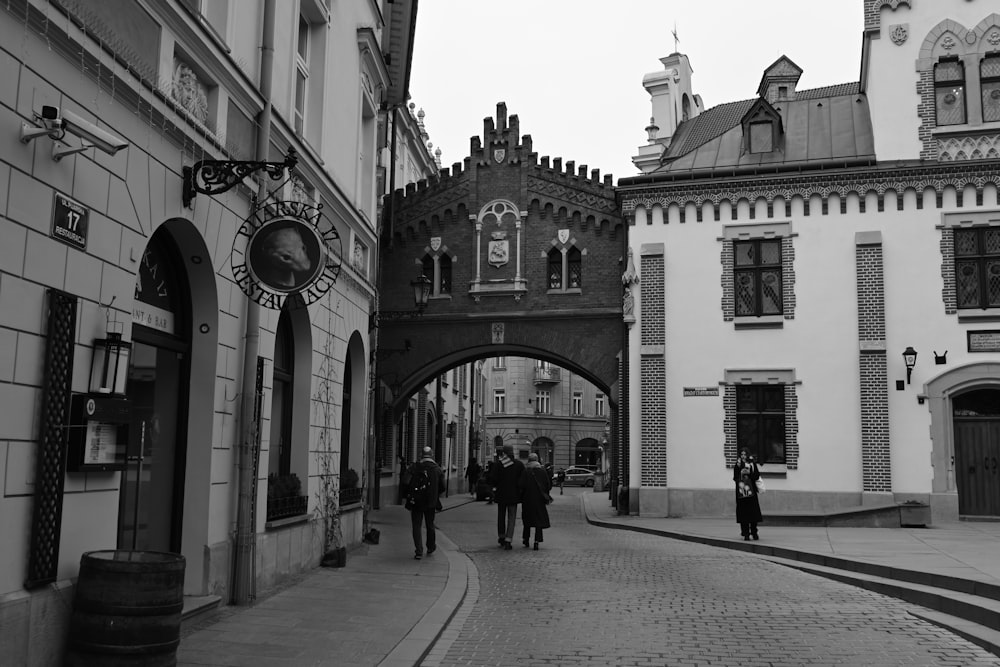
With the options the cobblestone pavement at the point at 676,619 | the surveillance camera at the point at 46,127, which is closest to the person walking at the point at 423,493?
the cobblestone pavement at the point at 676,619

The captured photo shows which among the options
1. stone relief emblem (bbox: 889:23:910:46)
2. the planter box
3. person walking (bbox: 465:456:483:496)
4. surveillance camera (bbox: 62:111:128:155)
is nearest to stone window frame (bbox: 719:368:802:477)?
stone relief emblem (bbox: 889:23:910:46)

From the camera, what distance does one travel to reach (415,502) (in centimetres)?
1455

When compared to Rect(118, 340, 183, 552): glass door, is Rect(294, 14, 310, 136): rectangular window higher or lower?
higher

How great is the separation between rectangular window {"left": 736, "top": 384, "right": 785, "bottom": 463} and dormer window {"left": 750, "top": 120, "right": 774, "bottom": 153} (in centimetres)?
666

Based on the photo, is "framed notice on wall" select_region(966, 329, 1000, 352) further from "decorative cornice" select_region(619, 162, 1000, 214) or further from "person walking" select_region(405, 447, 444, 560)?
"person walking" select_region(405, 447, 444, 560)

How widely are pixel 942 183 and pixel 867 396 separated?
5.47 meters

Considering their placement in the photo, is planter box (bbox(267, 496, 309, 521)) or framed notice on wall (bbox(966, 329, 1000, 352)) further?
framed notice on wall (bbox(966, 329, 1000, 352))

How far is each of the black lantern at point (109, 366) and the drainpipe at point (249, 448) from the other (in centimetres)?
304

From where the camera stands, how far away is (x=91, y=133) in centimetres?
623

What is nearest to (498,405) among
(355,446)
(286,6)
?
(355,446)

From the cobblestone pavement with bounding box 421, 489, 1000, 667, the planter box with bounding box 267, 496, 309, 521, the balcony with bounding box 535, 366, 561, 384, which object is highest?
the balcony with bounding box 535, 366, 561, 384

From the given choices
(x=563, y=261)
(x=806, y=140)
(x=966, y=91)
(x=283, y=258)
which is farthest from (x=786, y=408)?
(x=283, y=258)

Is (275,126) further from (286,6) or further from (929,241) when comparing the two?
(929,241)

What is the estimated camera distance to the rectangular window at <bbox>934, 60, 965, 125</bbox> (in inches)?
897
